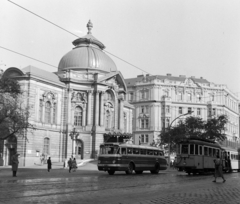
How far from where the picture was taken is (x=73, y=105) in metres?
60.6

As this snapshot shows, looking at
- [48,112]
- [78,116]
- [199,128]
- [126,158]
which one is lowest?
[126,158]

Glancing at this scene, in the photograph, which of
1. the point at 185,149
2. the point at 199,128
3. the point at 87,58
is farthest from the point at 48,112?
the point at 185,149

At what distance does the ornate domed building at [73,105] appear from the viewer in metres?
53.2

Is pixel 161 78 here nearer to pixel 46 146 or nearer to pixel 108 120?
pixel 108 120

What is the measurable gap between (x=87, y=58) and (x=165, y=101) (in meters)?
30.5

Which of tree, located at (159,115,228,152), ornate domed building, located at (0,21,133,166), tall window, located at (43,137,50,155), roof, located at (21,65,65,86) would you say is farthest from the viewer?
tree, located at (159,115,228,152)

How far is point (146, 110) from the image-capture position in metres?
90.9

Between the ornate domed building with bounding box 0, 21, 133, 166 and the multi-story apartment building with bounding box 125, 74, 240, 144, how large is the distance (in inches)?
828

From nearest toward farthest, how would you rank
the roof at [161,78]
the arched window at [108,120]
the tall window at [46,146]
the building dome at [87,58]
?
1. the tall window at [46,146]
2. the building dome at [87,58]
3. the arched window at [108,120]
4. the roof at [161,78]

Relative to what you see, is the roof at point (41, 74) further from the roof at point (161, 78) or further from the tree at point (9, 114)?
the roof at point (161, 78)

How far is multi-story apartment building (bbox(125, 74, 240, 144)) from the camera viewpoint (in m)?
89.6

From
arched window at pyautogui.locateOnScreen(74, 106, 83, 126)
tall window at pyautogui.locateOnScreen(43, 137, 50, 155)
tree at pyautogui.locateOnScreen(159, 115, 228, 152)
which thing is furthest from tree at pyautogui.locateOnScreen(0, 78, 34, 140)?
tree at pyautogui.locateOnScreen(159, 115, 228, 152)

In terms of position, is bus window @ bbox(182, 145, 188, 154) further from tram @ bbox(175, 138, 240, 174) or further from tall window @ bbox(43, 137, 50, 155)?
tall window @ bbox(43, 137, 50, 155)

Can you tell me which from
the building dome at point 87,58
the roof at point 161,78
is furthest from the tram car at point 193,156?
the roof at point 161,78
